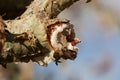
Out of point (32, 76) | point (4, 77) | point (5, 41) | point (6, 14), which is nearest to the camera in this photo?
point (5, 41)

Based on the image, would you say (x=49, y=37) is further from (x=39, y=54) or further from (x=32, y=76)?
(x=32, y=76)

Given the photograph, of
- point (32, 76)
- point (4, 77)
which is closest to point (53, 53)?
point (4, 77)

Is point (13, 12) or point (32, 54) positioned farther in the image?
point (13, 12)

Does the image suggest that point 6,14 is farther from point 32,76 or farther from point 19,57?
point 32,76

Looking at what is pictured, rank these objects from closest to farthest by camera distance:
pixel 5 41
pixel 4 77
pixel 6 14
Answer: pixel 5 41 → pixel 6 14 → pixel 4 77

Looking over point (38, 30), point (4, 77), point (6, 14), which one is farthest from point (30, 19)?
point (4, 77)

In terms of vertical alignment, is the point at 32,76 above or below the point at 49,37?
below
